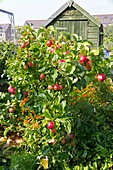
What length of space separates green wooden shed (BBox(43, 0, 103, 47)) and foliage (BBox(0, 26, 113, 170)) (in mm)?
4538

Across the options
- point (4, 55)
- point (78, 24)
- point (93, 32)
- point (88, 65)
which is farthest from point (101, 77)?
point (78, 24)

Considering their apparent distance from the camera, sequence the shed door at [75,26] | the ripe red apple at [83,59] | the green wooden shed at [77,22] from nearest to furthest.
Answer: the ripe red apple at [83,59] → the green wooden shed at [77,22] → the shed door at [75,26]

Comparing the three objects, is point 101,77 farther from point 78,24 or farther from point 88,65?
point 78,24

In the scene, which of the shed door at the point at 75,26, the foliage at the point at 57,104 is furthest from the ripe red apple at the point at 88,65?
the shed door at the point at 75,26

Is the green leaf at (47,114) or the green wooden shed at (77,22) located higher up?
the green wooden shed at (77,22)

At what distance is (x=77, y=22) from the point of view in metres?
6.33

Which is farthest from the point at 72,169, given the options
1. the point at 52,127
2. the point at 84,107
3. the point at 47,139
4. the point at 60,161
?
the point at 84,107

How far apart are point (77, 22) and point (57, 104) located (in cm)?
528

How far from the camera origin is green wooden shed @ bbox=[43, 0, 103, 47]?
6.07 meters

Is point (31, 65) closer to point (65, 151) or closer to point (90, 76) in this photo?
point (90, 76)

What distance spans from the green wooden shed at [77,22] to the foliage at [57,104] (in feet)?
14.9

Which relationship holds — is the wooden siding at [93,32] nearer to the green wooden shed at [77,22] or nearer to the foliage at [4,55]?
the green wooden shed at [77,22]

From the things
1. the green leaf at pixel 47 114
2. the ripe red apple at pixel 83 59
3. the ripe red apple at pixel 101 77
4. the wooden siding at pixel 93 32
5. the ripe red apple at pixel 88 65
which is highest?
the wooden siding at pixel 93 32

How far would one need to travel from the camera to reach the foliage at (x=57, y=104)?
1.40m
